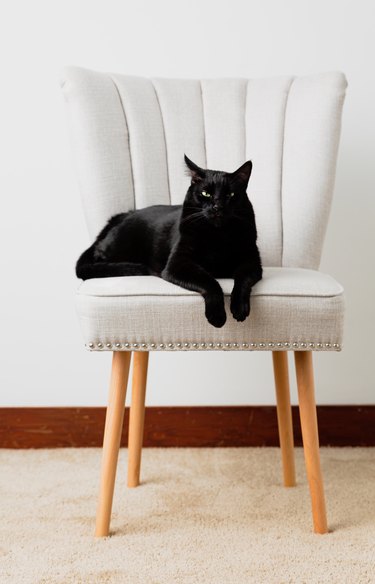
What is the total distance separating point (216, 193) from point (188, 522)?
25.7 inches

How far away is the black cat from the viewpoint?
123 centimetres

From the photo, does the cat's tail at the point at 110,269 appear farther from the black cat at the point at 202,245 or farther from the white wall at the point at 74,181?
the white wall at the point at 74,181

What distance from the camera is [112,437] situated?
1.32 meters

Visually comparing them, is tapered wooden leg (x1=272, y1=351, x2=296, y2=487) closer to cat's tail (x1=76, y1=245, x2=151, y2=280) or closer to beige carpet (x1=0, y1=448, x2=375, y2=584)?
beige carpet (x1=0, y1=448, x2=375, y2=584)

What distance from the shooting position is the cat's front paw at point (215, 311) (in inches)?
47.5

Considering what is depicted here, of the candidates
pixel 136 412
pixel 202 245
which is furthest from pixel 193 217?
pixel 136 412

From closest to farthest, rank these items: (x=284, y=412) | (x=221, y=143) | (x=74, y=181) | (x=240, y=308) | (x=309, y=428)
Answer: (x=240, y=308) < (x=309, y=428) < (x=284, y=412) < (x=221, y=143) < (x=74, y=181)

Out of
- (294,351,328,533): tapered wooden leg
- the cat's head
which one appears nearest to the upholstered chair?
(294,351,328,533): tapered wooden leg

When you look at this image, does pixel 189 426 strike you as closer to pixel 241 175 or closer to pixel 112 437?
pixel 112 437

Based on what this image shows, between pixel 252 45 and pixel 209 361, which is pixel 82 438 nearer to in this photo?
pixel 209 361

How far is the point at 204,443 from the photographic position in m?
1.97

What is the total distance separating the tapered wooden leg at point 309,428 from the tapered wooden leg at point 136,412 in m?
0.43

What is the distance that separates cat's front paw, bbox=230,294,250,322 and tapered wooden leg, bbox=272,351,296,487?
0.41 metres

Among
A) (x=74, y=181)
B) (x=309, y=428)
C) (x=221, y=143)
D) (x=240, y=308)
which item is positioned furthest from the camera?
(x=74, y=181)
